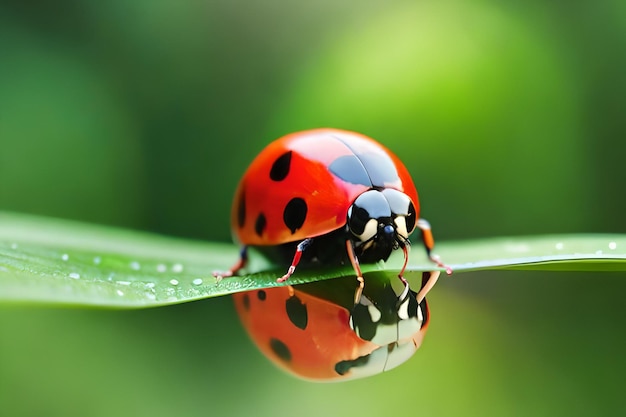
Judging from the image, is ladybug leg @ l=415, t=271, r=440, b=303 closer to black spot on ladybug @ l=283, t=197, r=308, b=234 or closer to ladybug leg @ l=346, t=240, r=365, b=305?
ladybug leg @ l=346, t=240, r=365, b=305

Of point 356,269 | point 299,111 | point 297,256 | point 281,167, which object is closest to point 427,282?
point 356,269

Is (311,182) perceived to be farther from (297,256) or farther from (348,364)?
(348,364)

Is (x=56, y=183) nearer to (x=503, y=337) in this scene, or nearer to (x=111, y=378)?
(x=111, y=378)

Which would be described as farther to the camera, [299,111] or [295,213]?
[299,111]

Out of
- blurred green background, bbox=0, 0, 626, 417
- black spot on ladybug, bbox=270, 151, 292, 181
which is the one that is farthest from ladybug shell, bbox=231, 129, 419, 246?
blurred green background, bbox=0, 0, 626, 417

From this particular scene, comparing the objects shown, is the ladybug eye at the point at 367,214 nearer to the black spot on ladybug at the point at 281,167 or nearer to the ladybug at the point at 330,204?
the ladybug at the point at 330,204

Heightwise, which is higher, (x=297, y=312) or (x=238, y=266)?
(x=297, y=312)

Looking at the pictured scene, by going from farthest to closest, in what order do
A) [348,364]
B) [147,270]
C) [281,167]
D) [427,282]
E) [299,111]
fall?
1. [299,111]
2. [281,167]
3. [147,270]
4. [427,282]
5. [348,364]
